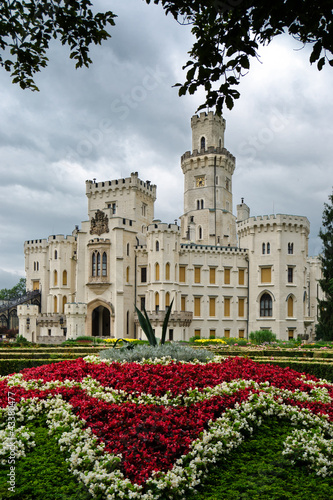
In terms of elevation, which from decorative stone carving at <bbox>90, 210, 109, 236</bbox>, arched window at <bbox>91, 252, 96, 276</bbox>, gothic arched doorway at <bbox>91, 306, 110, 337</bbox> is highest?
decorative stone carving at <bbox>90, 210, 109, 236</bbox>

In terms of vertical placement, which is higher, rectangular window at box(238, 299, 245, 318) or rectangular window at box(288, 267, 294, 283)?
rectangular window at box(288, 267, 294, 283)

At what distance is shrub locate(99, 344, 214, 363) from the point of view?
1139 centimetres

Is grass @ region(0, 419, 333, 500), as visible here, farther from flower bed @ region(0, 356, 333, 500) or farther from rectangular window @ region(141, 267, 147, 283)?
rectangular window @ region(141, 267, 147, 283)

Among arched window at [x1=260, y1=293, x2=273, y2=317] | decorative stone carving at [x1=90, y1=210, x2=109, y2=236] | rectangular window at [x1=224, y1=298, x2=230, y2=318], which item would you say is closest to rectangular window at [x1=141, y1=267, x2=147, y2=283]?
decorative stone carving at [x1=90, y1=210, x2=109, y2=236]

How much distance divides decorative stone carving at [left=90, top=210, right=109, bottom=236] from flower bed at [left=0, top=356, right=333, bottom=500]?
36.9 metres

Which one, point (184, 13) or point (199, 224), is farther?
point (199, 224)

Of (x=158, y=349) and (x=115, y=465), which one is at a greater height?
(x=158, y=349)

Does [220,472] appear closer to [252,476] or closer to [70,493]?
[252,476]

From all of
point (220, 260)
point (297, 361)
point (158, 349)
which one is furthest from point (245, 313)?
point (158, 349)

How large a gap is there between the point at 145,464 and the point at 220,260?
4187 cm

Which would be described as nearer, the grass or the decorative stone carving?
the grass

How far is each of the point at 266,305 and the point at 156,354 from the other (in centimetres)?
3688

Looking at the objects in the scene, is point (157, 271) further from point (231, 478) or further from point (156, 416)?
point (231, 478)

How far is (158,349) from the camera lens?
11.6 metres
